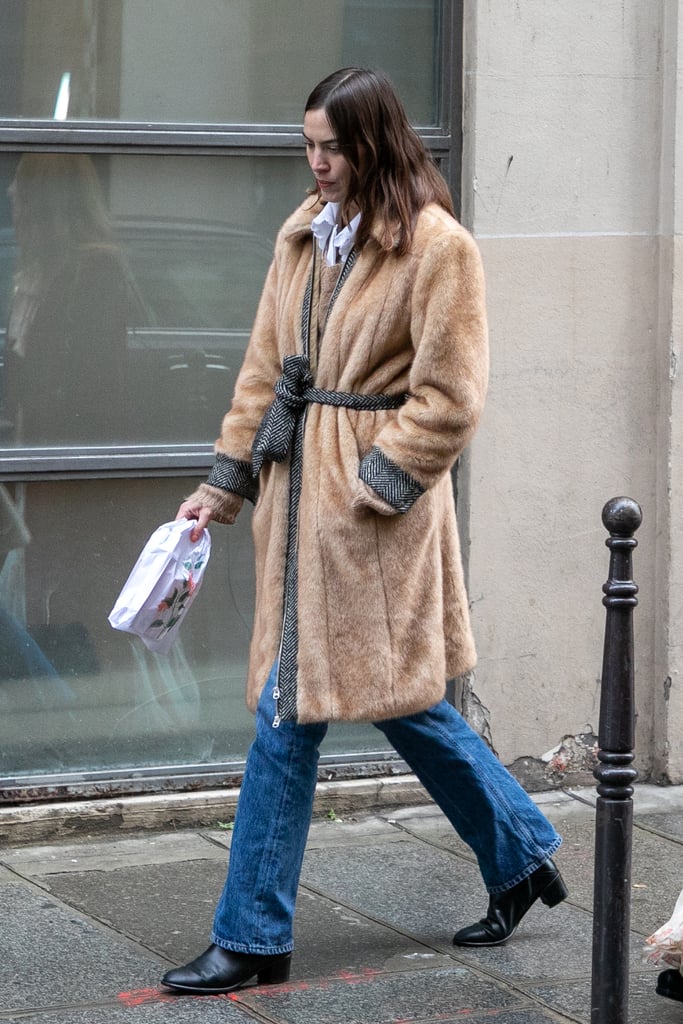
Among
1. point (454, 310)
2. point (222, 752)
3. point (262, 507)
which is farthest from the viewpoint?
point (222, 752)

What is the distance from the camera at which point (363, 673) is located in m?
3.81

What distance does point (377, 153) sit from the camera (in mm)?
3773

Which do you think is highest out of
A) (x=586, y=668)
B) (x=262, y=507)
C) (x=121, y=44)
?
(x=121, y=44)

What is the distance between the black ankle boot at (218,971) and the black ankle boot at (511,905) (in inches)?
23.1

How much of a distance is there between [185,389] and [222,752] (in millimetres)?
1214

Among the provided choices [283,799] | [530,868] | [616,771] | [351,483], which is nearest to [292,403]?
[351,483]

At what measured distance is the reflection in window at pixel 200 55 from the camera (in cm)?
504

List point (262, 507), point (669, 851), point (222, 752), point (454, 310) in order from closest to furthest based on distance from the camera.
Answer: point (454, 310)
point (262, 507)
point (669, 851)
point (222, 752)

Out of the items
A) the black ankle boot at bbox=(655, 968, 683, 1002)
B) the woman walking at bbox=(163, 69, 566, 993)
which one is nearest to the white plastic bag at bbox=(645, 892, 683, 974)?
the black ankle boot at bbox=(655, 968, 683, 1002)

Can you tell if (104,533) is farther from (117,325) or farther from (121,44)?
(121,44)

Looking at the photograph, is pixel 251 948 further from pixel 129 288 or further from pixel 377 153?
pixel 129 288

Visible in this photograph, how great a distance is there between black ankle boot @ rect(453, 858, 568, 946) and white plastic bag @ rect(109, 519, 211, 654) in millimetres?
1109

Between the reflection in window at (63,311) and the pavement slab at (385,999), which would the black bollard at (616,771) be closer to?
the pavement slab at (385,999)

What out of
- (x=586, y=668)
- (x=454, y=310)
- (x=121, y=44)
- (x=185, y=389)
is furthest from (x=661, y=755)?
(x=121, y=44)
